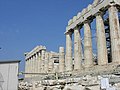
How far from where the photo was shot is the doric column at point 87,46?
2444 cm

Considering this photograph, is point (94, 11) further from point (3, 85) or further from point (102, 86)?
point (102, 86)

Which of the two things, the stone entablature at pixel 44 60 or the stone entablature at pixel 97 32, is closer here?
the stone entablature at pixel 97 32

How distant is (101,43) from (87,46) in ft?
10.4

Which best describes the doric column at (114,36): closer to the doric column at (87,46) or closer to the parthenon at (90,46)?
the parthenon at (90,46)

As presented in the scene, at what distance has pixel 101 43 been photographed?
22.0 meters

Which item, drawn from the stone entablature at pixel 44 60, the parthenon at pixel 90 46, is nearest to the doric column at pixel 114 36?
the parthenon at pixel 90 46

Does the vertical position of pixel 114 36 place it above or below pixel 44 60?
above

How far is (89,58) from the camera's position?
24438mm

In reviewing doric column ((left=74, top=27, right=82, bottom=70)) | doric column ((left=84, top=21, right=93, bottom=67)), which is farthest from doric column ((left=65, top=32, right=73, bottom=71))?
doric column ((left=84, top=21, right=93, bottom=67))

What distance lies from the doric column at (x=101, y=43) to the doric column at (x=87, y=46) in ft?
7.99

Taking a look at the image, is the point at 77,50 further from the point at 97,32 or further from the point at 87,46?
the point at 97,32

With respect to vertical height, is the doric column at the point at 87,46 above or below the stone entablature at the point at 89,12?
below

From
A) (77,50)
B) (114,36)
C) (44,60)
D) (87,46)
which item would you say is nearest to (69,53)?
(77,50)

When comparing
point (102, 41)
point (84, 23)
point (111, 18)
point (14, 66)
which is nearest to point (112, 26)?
point (111, 18)
